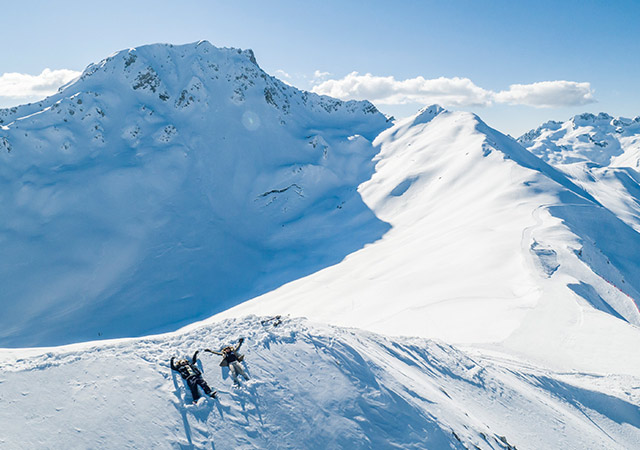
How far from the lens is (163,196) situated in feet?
184

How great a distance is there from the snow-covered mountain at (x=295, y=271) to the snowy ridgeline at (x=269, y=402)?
49 mm

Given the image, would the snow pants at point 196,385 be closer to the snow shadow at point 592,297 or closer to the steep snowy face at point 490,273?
the steep snowy face at point 490,273

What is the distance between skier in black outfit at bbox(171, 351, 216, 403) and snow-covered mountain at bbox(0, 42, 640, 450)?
0.27 metres

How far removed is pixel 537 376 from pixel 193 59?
80.8 m

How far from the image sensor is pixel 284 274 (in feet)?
145

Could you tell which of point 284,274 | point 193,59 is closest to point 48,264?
point 284,274

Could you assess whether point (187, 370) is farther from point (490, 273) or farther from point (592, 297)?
point (592, 297)

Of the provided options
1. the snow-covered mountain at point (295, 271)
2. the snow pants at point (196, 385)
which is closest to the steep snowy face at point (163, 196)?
the snow-covered mountain at point (295, 271)

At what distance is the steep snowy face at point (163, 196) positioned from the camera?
3888 centimetres

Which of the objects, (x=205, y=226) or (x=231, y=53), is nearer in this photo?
(x=205, y=226)

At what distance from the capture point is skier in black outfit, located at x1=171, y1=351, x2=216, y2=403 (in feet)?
25.9

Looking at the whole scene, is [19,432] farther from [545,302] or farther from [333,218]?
[333,218]

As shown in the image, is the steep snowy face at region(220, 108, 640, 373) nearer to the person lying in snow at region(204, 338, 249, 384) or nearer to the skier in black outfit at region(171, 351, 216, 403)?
the person lying in snow at region(204, 338, 249, 384)

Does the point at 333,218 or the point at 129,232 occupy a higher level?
the point at 129,232
